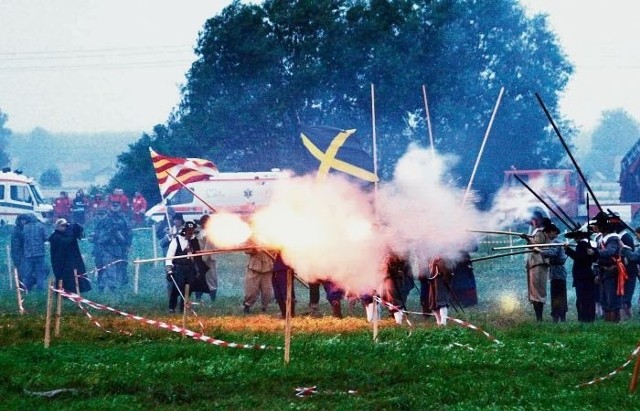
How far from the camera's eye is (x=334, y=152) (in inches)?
1049

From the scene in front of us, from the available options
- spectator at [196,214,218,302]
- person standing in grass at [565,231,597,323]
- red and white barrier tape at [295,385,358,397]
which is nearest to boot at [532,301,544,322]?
person standing in grass at [565,231,597,323]

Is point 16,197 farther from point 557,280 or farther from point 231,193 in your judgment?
point 557,280

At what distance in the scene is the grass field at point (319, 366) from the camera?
41.4ft

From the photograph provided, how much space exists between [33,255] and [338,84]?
2598cm

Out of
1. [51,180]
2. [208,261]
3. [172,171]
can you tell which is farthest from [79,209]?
[51,180]

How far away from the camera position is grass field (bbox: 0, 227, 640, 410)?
1261cm

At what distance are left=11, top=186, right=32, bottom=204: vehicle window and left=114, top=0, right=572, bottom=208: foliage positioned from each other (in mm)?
10455

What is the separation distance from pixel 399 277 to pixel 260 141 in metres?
34.9

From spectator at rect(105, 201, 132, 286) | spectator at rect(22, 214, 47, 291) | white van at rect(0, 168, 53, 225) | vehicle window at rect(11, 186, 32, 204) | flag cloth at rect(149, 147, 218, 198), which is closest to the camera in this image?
flag cloth at rect(149, 147, 218, 198)

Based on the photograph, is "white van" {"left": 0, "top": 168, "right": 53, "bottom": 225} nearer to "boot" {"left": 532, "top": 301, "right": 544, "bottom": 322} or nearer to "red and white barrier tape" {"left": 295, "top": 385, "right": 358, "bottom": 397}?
"boot" {"left": 532, "top": 301, "right": 544, "bottom": 322}

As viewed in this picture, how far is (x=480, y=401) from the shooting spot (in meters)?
12.4

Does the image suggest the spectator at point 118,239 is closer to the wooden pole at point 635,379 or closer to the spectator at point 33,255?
the spectator at point 33,255

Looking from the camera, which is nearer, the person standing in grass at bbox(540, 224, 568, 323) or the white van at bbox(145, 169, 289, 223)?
the person standing in grass at bbox(540, 224, 568, 323)

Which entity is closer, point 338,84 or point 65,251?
point 65,251
